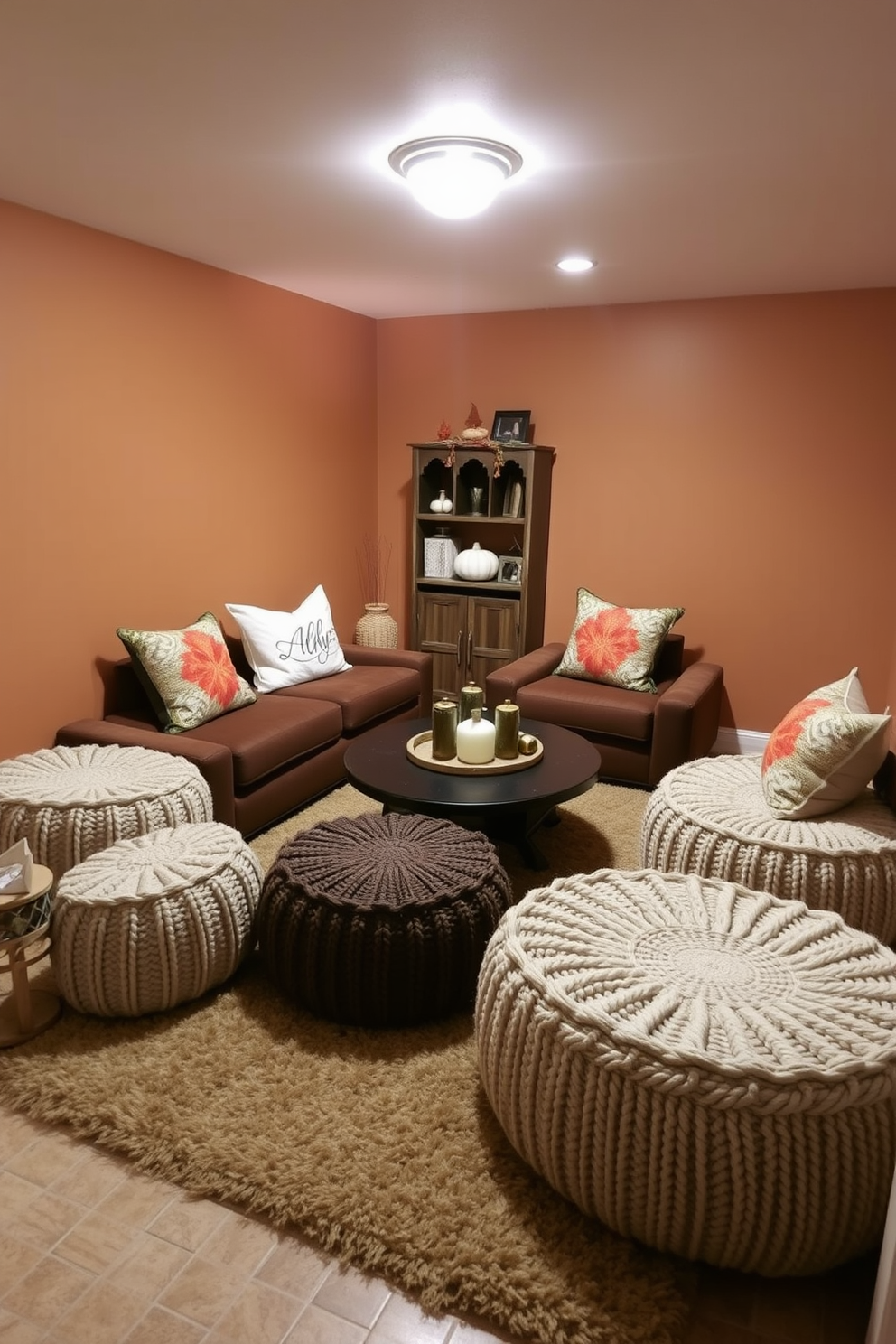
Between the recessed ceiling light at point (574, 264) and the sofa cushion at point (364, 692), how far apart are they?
2061 mm

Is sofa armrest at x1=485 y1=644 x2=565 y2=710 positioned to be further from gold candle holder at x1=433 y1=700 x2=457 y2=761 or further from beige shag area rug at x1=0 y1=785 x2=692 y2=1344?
beige shag area rug at x1=0 y1=785 x2=692 y2=1344

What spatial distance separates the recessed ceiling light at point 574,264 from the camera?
11.9 feet

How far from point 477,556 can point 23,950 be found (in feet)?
10.9

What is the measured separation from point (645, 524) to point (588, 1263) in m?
3.79

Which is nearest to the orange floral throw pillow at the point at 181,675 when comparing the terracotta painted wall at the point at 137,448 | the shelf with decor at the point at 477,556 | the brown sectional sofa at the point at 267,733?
the brown sectional sofa at the point at 267,733

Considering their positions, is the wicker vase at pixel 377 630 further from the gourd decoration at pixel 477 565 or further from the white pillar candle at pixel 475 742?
the white pillar candle at pixel 475 742

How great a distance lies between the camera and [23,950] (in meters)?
2.19

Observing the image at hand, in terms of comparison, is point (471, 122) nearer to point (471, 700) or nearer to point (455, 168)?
point (455, 168)

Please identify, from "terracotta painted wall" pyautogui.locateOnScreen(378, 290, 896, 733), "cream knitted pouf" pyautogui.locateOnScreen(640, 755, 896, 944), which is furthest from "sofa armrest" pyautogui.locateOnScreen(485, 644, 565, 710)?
"cream knitted pouf" pyautogui.locateOnScreen(640, 755, 896, 944)

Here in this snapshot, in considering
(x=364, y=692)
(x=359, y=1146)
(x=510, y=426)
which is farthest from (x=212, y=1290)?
(x=510, y=426)

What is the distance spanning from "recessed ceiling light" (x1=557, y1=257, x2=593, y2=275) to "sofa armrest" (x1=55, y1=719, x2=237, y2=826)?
8.17ft

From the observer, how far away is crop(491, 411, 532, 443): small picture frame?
192 inches

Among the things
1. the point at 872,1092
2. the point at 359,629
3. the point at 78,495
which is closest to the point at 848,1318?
the point at 872,1092

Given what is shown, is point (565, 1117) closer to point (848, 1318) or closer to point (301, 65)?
point (848, 1318)
